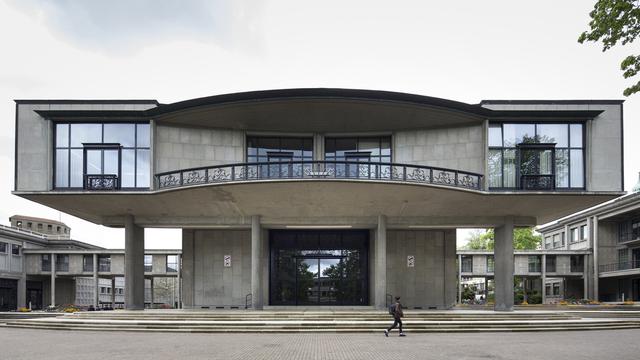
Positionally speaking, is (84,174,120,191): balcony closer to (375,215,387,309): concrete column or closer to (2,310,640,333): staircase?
(2,310,640,333): staircase

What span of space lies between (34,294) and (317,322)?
165 ft

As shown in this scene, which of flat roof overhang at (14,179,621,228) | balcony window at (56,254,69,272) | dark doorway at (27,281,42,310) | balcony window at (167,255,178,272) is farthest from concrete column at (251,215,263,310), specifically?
dark doorway at (27,281,42,310)

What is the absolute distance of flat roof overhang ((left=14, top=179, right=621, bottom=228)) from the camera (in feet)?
82.6

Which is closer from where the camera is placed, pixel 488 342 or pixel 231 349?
pixel 231 349

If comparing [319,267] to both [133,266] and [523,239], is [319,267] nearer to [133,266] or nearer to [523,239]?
[133,266]

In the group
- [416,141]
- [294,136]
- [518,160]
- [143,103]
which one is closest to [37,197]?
[143,103]

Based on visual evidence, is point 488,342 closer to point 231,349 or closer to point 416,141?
point 231,349

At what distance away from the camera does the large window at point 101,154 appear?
89.2 feet

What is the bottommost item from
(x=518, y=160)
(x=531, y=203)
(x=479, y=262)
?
(x=479, y=262)

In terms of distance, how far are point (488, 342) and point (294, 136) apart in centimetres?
1623

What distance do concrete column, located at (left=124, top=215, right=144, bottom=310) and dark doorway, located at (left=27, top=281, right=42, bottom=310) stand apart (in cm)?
3602

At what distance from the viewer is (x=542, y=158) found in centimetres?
2716

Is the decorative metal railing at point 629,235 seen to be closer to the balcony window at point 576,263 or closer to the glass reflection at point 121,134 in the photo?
the balcony window at point 576,263

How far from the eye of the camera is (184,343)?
1753 centimetres
